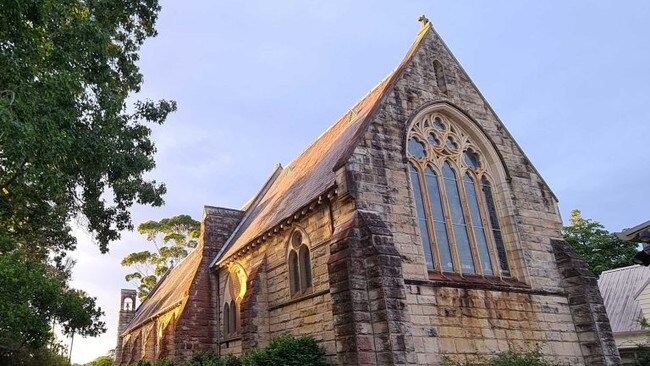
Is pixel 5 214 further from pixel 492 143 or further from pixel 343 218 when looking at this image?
pixel 492 143

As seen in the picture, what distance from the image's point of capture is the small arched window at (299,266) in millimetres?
13977

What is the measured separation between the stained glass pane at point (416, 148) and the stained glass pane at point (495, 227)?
2340 millimetres

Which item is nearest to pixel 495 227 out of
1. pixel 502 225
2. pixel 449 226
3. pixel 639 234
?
pixel 502 225

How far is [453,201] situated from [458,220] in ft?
1.89

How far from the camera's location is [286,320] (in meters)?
14.3

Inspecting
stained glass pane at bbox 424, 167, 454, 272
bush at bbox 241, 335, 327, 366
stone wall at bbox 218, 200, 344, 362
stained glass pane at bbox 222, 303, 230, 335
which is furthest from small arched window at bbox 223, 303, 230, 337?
stained glass pane at bbox 424, 167, 454, 272

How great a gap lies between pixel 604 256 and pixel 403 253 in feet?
113

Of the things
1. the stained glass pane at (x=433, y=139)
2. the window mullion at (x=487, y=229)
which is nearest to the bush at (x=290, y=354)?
the window mullion at (x=487, y=229)

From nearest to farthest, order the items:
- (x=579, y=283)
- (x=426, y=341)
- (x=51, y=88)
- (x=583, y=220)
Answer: (x=51, y=88), (x=426, y=341), (x=579, y=283), (x=583, y=220)

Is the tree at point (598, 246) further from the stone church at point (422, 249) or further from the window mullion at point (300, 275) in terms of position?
the window mullion at point (300, 275)

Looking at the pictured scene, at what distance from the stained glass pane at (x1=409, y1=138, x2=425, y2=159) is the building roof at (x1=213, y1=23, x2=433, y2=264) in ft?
5.07

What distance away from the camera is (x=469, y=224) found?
14.1 m

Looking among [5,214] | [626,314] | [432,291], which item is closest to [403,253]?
[432,291]

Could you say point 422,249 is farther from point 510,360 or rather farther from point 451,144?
point 451,144
